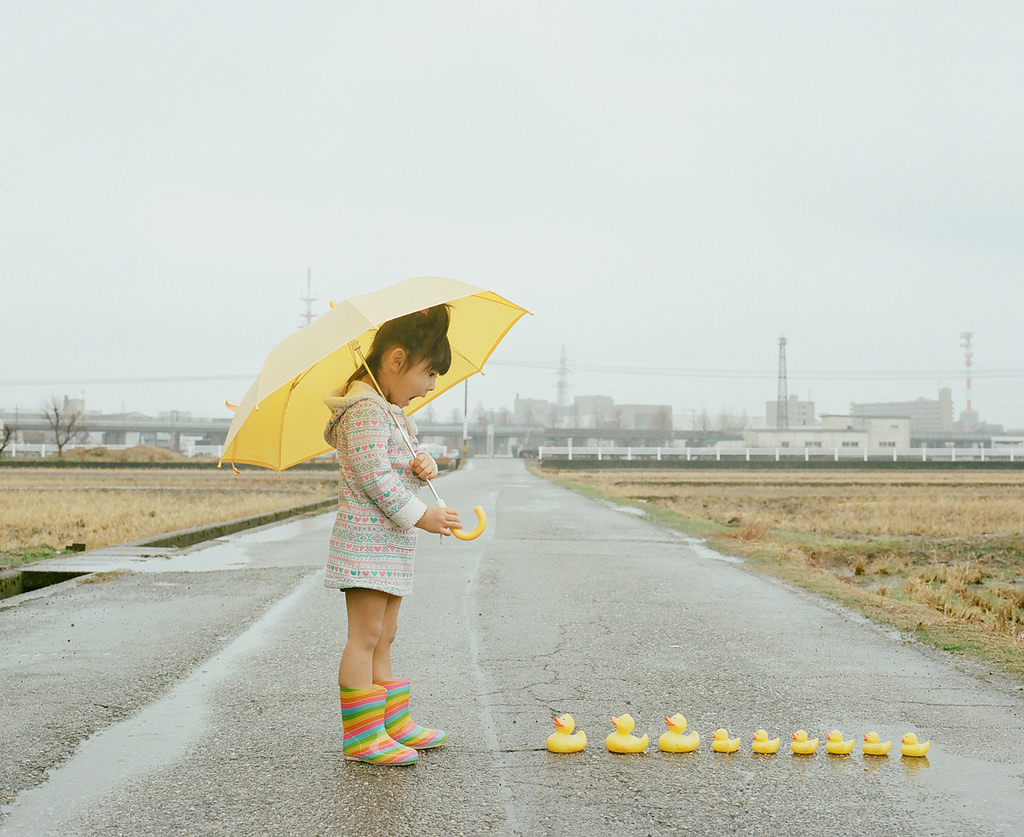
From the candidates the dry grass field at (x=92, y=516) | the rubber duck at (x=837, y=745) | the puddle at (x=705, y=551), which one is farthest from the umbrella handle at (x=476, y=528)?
the puddle at (x=705, y=551)

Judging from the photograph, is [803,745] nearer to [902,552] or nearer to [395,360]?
[395,360]

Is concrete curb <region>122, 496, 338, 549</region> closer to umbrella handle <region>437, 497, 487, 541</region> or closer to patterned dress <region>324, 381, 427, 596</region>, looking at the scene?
patterned dress <region>324, 381, 427, 596</region>

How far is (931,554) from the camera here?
44.5 feet

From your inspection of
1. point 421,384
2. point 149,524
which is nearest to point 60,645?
point 421,384

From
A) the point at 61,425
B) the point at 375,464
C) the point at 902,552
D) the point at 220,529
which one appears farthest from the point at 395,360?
the point at 61,425

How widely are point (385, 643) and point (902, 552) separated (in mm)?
11765

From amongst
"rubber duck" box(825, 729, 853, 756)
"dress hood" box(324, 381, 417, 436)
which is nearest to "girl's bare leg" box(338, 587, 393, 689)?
"dress hood" box(324, 381, 417, 436)

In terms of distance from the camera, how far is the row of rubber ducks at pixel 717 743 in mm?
3855

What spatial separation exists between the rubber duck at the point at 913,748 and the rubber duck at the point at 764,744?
1.66 ft

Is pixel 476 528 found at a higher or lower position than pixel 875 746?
higher

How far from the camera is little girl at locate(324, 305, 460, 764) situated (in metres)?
3.63

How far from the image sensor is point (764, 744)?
388 cm

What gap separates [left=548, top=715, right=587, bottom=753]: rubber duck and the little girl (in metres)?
0.49

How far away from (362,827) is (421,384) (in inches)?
67.0
